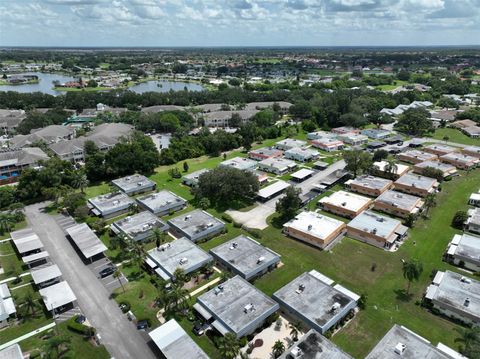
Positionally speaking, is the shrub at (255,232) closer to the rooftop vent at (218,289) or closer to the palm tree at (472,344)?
the rooftop vent at (218,289)

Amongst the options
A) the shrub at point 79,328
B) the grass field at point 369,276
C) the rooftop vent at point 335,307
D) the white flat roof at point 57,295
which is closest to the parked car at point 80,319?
the shrub at point 79,328

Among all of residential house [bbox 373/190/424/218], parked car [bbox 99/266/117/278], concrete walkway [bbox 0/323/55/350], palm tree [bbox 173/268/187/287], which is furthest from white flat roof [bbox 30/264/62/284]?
residential house [bbox 373/190/424/218]

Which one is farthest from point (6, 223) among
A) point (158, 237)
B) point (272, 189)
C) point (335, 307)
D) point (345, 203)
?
point (345, 203)

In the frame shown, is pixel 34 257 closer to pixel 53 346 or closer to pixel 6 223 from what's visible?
pixel 6 223

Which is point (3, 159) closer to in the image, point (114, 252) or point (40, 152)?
point (40, 152)

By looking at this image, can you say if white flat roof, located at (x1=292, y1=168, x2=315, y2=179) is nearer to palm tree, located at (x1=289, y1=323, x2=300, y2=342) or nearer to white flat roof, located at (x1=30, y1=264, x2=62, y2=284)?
palm tree, located at (x1=289, y1=323, x2=300, y2=342)
